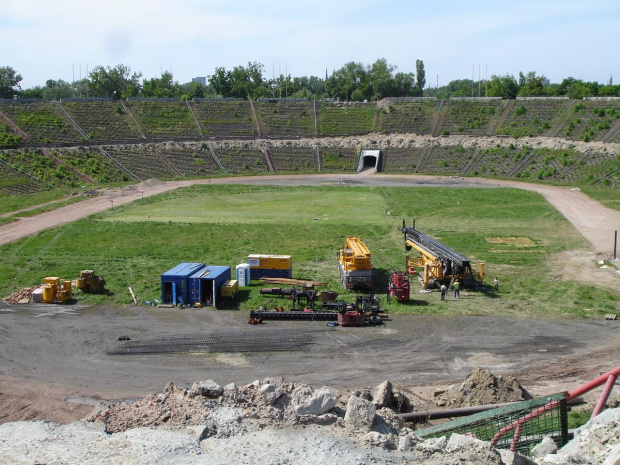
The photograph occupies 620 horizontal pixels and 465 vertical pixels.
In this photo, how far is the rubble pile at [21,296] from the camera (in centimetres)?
3025

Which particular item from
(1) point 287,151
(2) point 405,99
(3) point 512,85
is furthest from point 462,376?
(3) point 512,85

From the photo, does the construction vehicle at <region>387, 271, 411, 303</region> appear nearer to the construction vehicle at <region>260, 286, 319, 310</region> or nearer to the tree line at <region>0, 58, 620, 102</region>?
the construction vehicle at <region>260, 286, 319, 310</region>

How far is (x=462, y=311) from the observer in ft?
93.6

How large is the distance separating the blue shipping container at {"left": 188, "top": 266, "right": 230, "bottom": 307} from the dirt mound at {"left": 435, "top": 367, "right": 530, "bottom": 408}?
13241 millimetres

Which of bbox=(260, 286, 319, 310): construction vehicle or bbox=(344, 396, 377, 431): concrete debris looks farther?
bbox=(260, 286, 319, 310): construction vehicle

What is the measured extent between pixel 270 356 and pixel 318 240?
20.1 m

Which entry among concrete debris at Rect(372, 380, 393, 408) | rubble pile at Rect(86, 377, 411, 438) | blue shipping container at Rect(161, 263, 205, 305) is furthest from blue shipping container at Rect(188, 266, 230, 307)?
concrete debris at Rect(372, 380, 393, 408)

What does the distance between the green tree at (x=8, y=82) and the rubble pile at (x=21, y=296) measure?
91.2 metres

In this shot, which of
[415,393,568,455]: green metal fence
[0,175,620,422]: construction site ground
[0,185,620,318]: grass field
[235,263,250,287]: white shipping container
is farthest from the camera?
[235,263,250,287]: white shipping container

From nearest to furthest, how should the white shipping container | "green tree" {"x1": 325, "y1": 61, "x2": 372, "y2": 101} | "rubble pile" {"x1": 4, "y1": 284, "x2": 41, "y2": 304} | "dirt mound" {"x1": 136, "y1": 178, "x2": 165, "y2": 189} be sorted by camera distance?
"rubble pile" {"x1": 4, "y1": 284, "x2": 41, "y2": 304} → the white shipping container → "dirt mound" {"x1": 136, "y1": 178, "x2": 165, "y2": 189} → "green tree" {"x1": 325, "y1": 61, "x2": 372, "y2": 101}

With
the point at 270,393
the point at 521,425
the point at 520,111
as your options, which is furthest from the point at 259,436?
the point at 520,111

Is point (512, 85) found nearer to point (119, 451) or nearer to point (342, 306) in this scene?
point (342, 306)

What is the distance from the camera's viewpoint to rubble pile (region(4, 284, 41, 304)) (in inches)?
1191

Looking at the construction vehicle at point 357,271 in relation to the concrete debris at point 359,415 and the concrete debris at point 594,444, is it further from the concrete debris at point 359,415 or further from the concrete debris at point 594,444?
the concrete debris at point 594,444
